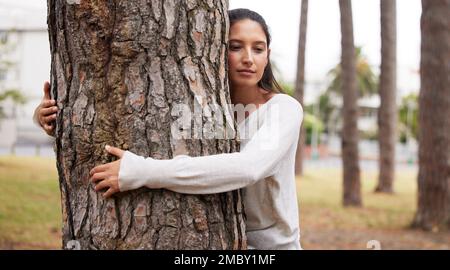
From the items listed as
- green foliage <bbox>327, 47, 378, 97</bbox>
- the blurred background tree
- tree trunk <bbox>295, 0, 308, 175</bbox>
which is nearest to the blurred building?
the blurred background tree

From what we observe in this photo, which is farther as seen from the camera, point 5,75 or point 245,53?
point 5,75

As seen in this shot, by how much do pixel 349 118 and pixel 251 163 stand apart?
9288 mm

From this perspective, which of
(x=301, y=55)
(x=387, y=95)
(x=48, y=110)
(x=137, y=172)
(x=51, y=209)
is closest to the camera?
(x=137, y=172)

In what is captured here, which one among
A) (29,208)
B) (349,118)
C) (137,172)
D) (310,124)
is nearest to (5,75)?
(29,208)

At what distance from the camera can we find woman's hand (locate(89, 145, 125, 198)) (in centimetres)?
175

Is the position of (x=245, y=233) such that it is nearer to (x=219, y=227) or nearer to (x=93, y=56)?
(x=219, y=227)

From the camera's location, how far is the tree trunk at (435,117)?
733 cm

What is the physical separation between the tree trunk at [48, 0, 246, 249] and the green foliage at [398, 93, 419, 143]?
1609 inches

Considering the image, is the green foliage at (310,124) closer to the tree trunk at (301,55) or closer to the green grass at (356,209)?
the tree trunk at (301,55)

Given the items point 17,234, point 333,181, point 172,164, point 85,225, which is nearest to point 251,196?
point 172,164

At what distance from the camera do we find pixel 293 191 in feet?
6.69

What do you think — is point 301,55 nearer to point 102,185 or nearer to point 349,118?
point 349,118

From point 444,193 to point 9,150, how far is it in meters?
11.2

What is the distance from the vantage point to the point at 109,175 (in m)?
1.76
